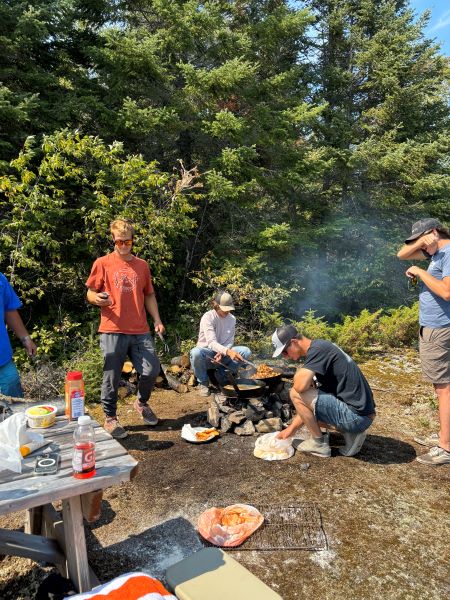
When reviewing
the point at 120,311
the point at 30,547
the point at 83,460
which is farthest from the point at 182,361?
the point at 83,460

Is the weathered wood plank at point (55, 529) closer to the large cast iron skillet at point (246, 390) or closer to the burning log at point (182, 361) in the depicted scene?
the large cast iron skillet at point (246, 390)

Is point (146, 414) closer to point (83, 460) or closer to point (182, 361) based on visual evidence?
point (182, 361)

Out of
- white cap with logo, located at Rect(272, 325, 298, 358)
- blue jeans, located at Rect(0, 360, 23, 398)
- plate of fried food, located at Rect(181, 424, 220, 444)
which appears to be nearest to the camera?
blue jeans, located at Rect(0, 360, 23, 398)

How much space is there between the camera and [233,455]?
4184mm

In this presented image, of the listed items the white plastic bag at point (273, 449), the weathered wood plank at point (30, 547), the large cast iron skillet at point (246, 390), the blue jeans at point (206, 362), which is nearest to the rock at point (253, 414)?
the large cast iron skillet at point (246, 390)

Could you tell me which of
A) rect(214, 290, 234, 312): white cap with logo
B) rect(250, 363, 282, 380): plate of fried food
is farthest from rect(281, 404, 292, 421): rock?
rect(214, 290, 234, 312): white cap with logo

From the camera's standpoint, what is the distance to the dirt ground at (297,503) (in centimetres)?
261

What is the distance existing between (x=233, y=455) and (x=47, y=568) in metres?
1.90

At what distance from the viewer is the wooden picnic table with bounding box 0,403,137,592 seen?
2037mm

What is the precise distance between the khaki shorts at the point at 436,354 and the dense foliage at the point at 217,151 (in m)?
4.22

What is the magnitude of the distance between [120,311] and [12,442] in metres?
2.16

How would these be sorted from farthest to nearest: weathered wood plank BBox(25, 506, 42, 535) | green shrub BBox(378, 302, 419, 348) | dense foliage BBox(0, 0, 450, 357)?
green shrub BBox(378, 302, 419, 348) → dense foliage BBox(0, 0, 450, 357) → weathered wood plank BBox(25, 506, 42, 535)

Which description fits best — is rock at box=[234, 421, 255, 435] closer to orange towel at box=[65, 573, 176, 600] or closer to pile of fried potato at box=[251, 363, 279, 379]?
pile of fried potato at box=[251, 363, 279, 379]

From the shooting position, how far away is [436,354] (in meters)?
3.89
